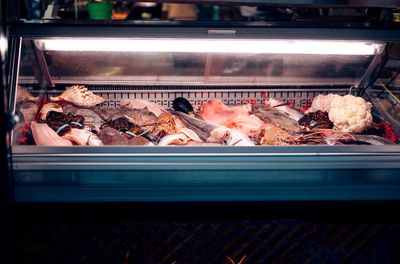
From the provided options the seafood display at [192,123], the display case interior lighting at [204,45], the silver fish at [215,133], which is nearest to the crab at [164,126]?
the seafood display at [192,123]

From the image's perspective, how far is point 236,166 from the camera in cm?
263

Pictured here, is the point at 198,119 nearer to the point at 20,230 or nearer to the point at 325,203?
the point at 325,203

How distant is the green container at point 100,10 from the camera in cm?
380

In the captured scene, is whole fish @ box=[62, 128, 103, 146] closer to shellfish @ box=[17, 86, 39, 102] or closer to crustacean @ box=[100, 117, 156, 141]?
crustacean @ box=[100, 117, 156, 141]

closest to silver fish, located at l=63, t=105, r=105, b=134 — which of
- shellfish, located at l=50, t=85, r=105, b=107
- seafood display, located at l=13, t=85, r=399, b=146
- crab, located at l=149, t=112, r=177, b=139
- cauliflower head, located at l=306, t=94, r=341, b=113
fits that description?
seafood display, located at l=13, t=85, r=399, b=146

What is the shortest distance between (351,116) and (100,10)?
2.03 metres

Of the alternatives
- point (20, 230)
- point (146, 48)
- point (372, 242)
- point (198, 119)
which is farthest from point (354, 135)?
point (20, 230)

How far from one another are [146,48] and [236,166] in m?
1.01

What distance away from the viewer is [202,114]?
11.7ft

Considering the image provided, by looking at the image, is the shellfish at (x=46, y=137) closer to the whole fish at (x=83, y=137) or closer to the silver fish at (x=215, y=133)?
the whole fish at (x=83, y=137)

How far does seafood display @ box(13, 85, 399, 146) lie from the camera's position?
307 cm

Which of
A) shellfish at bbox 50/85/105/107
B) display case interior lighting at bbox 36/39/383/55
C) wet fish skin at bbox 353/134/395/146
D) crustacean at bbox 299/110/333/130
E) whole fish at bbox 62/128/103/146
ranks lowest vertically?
whole fish at bbox 62/128/103/146

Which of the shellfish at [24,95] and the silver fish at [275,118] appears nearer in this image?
the shellfish at [24,95]

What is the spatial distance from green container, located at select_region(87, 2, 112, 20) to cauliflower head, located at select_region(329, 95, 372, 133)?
1844 mm
